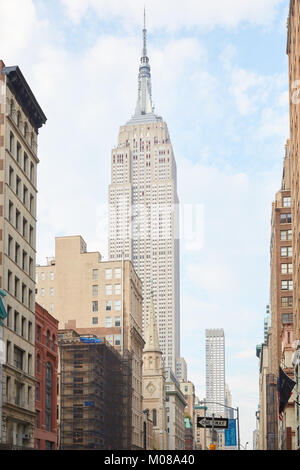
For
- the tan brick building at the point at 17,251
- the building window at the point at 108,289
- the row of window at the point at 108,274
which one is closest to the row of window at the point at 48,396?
the tan brick building at the point at 17,251

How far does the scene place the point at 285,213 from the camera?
445ft

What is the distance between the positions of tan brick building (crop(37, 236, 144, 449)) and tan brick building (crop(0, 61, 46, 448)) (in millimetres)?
60567

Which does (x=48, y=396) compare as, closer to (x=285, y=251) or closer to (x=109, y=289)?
(x=109, y=289)

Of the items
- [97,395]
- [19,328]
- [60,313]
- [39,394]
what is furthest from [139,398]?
[19,328]

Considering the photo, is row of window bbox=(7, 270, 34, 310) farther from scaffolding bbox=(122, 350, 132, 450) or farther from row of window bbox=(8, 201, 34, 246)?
scaffolding bbox=(122, 350, 132, 450)

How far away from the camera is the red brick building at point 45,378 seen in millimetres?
76250

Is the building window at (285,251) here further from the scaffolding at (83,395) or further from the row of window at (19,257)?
the row of window at (19,257)

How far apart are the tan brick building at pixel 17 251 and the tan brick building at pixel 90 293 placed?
60.6 m

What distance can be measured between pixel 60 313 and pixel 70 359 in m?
22.9

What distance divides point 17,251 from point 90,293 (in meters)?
67.3

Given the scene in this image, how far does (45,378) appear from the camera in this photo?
3155 inches

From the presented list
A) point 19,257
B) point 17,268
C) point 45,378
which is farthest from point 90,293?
point 17,268

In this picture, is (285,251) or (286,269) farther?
(285,251)
